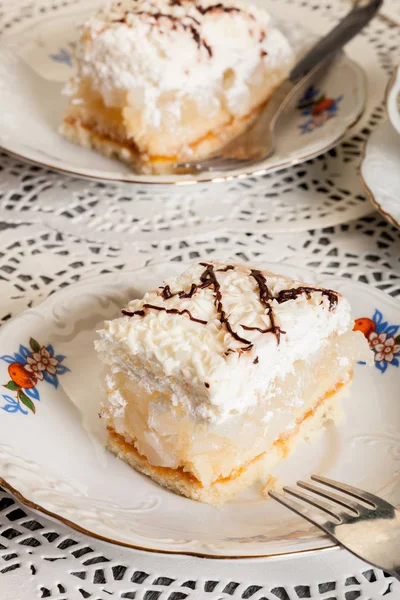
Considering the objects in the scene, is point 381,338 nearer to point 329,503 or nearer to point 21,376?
point 329,503

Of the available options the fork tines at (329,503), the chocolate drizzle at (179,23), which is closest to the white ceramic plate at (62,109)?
the chocolate drizzle at (179,23)

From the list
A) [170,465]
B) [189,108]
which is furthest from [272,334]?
[189,108]

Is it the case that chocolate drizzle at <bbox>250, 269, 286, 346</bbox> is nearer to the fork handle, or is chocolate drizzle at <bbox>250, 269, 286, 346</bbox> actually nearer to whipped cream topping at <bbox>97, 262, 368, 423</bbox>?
whipped cream topping at <bbox>97, 262, 368, 423</bbox>

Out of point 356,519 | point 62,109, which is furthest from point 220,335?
point 62,109

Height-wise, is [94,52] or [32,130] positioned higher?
[94,52]

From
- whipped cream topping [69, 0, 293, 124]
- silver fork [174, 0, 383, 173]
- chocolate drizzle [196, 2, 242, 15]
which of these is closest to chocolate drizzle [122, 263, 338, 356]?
silver fork [174, 0, 383, 173]

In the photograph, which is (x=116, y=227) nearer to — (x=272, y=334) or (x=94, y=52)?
(x=94, y=52)
